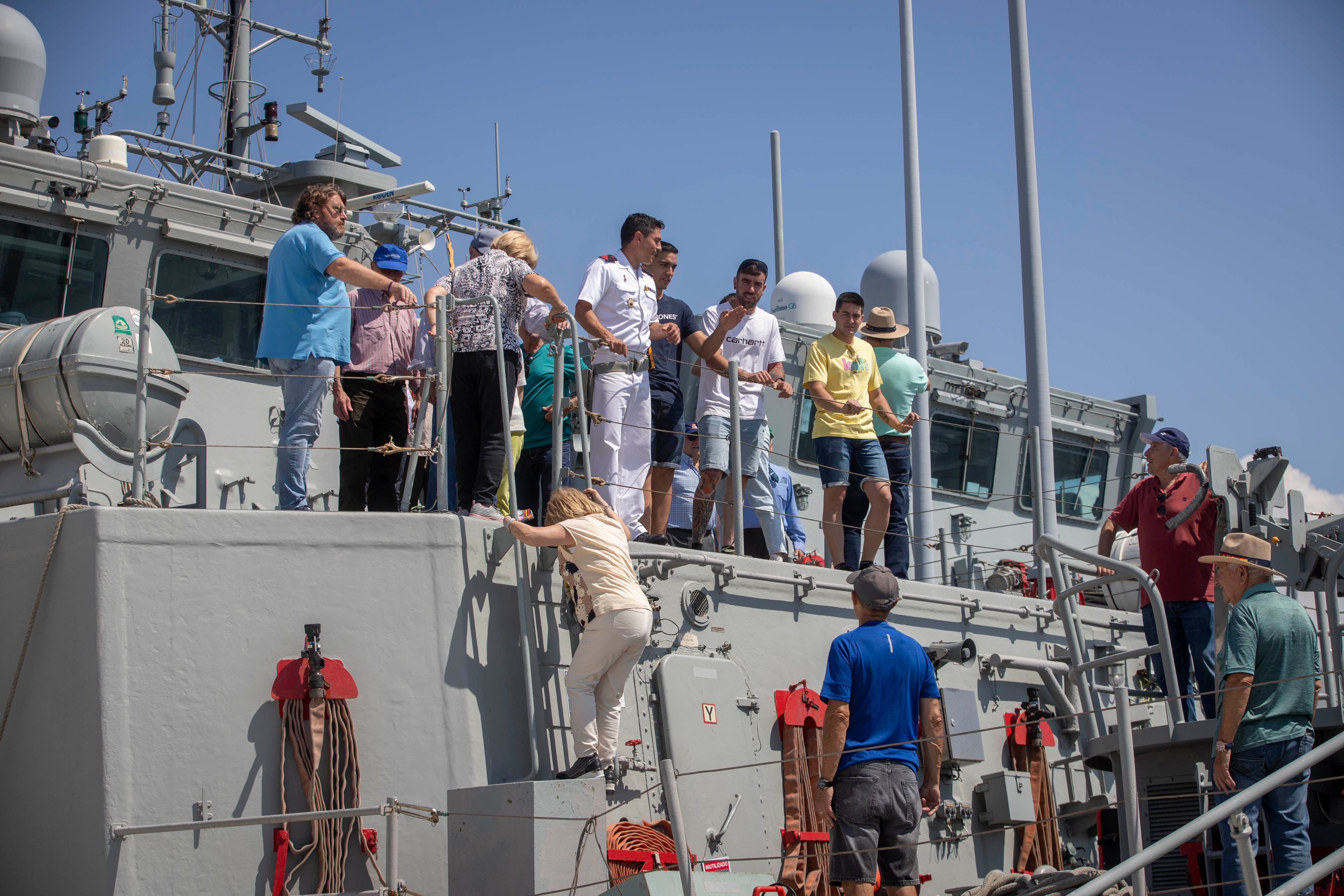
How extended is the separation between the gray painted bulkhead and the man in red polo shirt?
2545mm

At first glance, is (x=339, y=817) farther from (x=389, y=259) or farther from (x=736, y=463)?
(x=389, y=259)

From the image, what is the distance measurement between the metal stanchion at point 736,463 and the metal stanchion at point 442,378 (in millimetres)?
1467

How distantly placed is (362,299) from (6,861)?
286cm

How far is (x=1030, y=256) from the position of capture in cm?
1178

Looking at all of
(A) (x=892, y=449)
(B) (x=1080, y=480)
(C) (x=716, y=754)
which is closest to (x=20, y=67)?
(A) (x=892, y=449)

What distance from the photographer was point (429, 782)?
521 cm

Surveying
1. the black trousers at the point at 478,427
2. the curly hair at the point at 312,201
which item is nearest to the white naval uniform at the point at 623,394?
the black trousers at the point at 478,427

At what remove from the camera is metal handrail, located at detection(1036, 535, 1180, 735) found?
6.09 m

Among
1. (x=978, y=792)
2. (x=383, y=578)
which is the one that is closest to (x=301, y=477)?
(x=383, y=578)

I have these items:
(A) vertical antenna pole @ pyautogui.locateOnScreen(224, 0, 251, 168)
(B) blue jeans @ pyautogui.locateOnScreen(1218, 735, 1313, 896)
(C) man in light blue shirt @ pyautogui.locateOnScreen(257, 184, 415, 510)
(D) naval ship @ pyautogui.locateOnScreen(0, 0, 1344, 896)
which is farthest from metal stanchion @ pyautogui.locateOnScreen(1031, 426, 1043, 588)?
(A) vertical antenna pole @ pyautogui.locateOnScreen(224, 0, 251, 168)

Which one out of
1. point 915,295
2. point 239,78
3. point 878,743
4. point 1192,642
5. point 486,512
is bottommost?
point 878,743

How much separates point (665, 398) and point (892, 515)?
5.43 feet

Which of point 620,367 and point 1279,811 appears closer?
point 1279,811

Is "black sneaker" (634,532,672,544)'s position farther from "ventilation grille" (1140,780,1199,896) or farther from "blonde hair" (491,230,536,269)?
"ventilation grille" (1140,780,1199,896)
